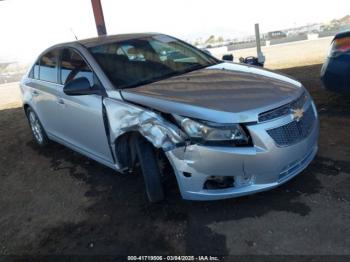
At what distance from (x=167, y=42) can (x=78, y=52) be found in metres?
1.10

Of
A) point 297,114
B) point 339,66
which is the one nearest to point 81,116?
point 297,114

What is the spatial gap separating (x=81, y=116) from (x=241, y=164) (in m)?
1.97

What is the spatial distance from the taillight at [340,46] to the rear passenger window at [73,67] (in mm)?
3068

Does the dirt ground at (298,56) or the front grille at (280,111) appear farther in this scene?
the dirt ground at (298,56)

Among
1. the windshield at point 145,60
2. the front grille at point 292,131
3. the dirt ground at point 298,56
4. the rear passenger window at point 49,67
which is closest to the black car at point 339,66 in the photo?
the windshield at point 145,60

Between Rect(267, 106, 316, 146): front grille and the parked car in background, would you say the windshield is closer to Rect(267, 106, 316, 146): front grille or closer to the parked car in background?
the parked car in background

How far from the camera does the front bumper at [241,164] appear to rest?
115 inches

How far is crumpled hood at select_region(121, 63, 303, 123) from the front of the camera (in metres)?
2.96

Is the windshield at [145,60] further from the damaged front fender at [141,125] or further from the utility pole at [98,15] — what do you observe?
the utility pole at [98,15]

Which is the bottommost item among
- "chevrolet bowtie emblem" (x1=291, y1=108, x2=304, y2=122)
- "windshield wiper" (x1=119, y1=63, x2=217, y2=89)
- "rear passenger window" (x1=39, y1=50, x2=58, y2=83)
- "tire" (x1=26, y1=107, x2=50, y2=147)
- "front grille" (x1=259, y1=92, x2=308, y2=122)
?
"tire" (x1=26, y1=107, x2=50, y2=147)

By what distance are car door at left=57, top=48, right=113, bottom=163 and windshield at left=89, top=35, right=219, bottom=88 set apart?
207mm

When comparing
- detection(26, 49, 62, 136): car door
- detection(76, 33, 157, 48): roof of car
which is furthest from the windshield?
detection(26, 49, 62, 136): car door

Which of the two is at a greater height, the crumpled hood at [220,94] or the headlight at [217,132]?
the crumpled hood at [220,94]

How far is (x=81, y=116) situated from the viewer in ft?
13.5
